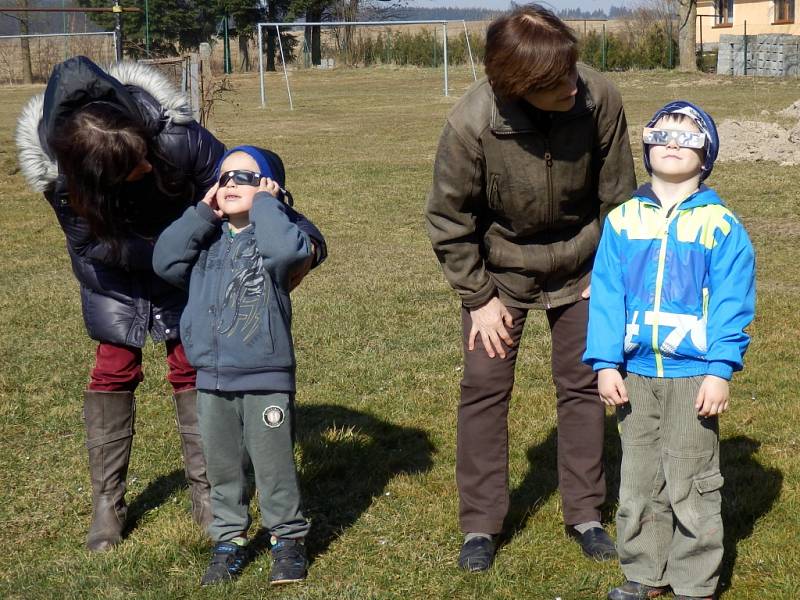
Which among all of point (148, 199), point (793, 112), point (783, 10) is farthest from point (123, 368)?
point (783, 10)

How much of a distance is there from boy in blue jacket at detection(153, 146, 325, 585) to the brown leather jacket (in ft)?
1.71

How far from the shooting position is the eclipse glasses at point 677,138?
3109 millimetres

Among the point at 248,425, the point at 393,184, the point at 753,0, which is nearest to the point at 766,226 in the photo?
the point at 393,184

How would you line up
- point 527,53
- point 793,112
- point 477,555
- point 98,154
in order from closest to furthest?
point 527,53, point 98,154, point 477,555, point 793,112

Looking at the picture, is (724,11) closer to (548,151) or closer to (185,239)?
(548,151)

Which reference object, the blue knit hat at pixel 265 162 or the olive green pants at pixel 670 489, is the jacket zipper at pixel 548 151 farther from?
the blue knit hat at pixel 265 162

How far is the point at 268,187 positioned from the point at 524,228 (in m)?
0.91

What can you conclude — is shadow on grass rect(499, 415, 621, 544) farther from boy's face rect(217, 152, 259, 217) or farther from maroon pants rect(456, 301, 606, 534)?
boy's face rect(217, 152, 259, 217)

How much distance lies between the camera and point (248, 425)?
3.57 metres

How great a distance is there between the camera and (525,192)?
354 centimetres

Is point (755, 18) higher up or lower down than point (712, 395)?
higher up

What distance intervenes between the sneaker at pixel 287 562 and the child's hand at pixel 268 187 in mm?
1229

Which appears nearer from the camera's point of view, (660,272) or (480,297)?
(660,272)

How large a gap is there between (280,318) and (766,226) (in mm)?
8141
